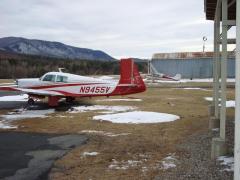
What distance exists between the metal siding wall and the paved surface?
49.4 m

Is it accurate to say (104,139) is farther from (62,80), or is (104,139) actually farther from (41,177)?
(62,80)

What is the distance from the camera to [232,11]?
13.5m

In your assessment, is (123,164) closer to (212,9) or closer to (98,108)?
(212,9)

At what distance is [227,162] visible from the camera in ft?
28.4

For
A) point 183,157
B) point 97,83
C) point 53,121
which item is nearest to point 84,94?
point 97,83

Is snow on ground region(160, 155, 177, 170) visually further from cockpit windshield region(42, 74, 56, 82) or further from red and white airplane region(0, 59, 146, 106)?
cockpit windshield region(42, 74, 56, 82)

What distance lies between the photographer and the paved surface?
8492 millimetres

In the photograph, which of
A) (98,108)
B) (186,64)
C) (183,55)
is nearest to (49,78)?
(98,108)

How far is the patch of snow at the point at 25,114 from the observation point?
1780 cm

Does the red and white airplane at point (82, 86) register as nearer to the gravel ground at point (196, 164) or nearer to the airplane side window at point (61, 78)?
the airplane side window at point (61, 78)

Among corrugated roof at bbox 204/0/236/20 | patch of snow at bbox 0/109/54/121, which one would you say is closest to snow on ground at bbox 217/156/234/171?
corrugated roof at bbox 204/0/236/20

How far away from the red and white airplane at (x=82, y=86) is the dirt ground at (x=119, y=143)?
331 cm

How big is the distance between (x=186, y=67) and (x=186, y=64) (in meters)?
0.44

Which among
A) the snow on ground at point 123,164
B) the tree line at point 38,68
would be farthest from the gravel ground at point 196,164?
the tree line at point 38,68
